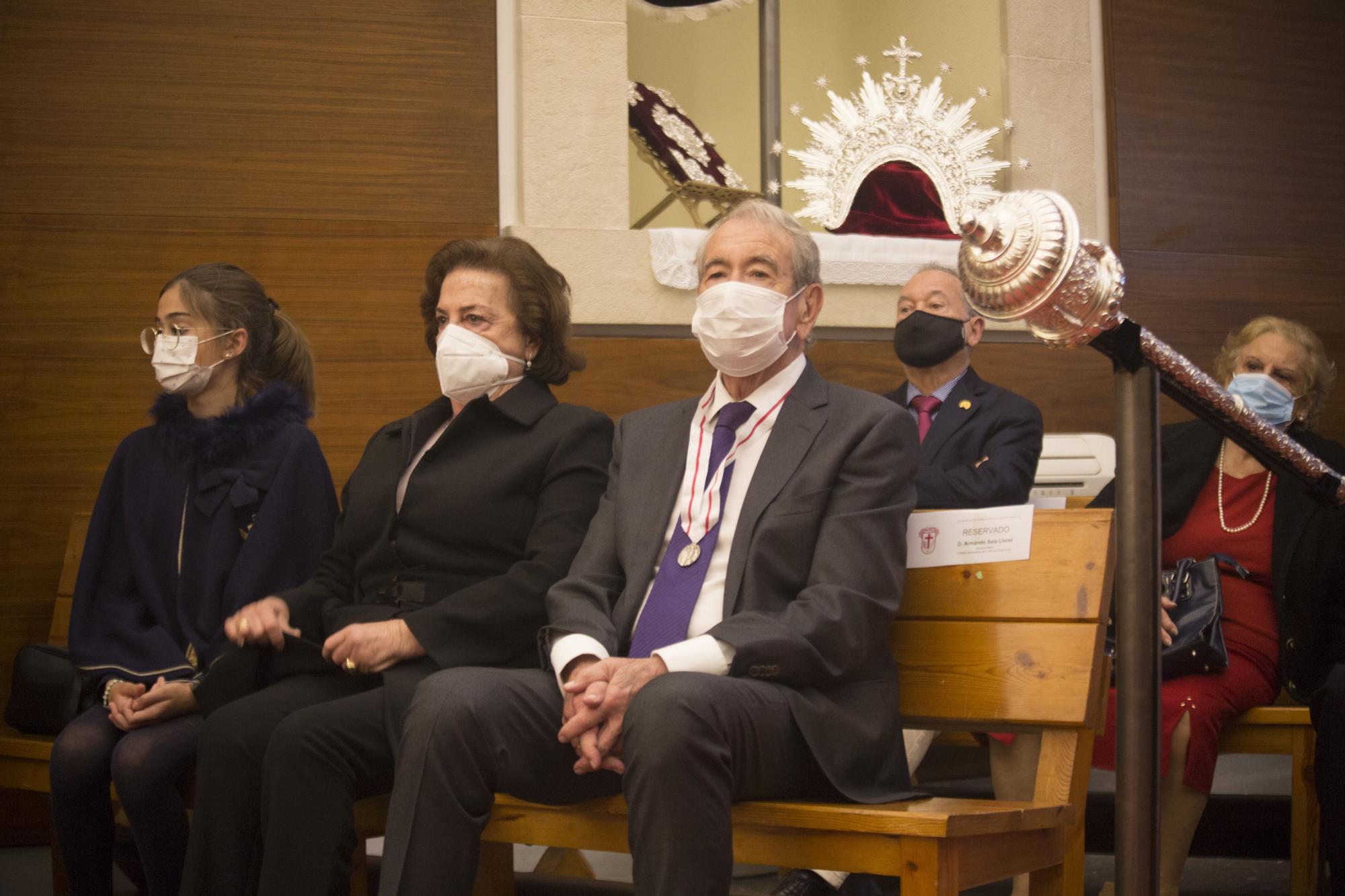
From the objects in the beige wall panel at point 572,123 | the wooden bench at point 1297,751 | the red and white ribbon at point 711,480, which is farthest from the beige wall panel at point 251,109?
the wooden bench at point 1297,751

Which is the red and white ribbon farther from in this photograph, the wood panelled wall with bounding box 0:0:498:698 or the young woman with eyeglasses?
the wood panelled wall with bounding box 0:0:498:698

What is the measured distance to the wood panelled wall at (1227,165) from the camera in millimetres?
4867

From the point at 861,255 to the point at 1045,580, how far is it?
238 centimetres

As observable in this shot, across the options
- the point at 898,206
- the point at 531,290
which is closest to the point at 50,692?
the point at 531,290

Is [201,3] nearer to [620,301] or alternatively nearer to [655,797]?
[620,301]

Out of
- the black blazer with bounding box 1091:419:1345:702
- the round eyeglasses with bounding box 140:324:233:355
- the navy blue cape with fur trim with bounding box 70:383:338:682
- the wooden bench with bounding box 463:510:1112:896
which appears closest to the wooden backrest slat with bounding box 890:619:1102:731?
the wooden bench with bounding box 463:510:1112:896

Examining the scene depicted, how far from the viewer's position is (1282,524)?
10.6 ft

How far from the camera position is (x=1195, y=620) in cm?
308

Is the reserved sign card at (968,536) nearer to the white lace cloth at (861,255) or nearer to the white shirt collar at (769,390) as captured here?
the white shirt collar at (769,390)

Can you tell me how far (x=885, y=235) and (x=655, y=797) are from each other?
318cm

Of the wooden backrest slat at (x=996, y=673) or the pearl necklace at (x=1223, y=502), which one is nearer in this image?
the wooden backrest slat at (x=996, y=673)

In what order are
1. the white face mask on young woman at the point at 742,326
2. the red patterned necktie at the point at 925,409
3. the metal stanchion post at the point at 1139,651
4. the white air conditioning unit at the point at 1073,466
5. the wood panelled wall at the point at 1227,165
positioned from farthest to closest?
1. the wood panelled wall at the point at 1227,165
2. the white air conditioning unit at the point at 1073,466
3. the red patterned necktie at the point at 925,409
4. the white face mask on young woman at the point at 742,326
5. the metal stanchion post at the point at 1139,651

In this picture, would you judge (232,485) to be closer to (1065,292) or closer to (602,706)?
(602,706)

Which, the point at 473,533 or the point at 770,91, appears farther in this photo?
the point at 770,91
